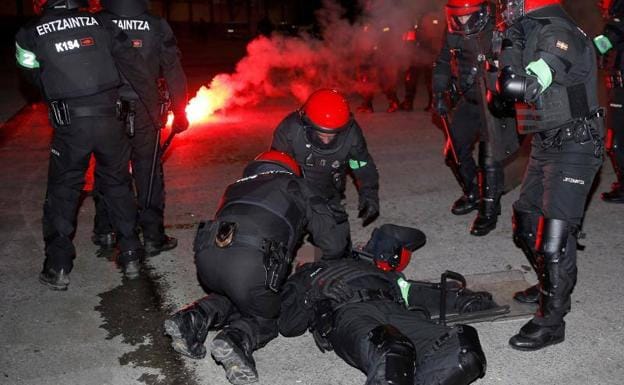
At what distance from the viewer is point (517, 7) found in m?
4.29

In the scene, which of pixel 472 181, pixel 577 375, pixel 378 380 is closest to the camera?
pixel 378 380

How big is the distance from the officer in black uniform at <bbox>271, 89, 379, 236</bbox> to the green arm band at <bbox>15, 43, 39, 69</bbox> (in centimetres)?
177

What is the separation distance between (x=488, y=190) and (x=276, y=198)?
292 cm

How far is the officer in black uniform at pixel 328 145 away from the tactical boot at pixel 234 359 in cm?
134

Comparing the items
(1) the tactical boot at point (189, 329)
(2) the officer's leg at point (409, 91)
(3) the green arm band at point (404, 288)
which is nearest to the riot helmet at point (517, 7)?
(3) the green arm band at point (404, 288)

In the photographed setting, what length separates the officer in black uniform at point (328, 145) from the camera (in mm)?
4844

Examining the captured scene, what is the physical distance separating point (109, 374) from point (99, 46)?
2318 millimetres

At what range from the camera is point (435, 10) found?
11.8 metres

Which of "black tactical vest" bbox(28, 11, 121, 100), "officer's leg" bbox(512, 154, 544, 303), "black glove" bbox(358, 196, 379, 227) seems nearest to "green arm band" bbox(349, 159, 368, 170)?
"black glove" bbox(358, 196, 379, 227)

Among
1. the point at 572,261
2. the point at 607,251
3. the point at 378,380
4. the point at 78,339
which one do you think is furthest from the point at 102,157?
the point at 607,251

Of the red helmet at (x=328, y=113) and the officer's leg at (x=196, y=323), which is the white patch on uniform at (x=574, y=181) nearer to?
the red helmet at (x=328, y=113)

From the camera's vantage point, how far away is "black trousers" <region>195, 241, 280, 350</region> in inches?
150

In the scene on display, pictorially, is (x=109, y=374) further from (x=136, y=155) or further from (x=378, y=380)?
(x=136, y=155)

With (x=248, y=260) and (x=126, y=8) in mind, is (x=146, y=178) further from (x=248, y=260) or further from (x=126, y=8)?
(x=248, y=260)
